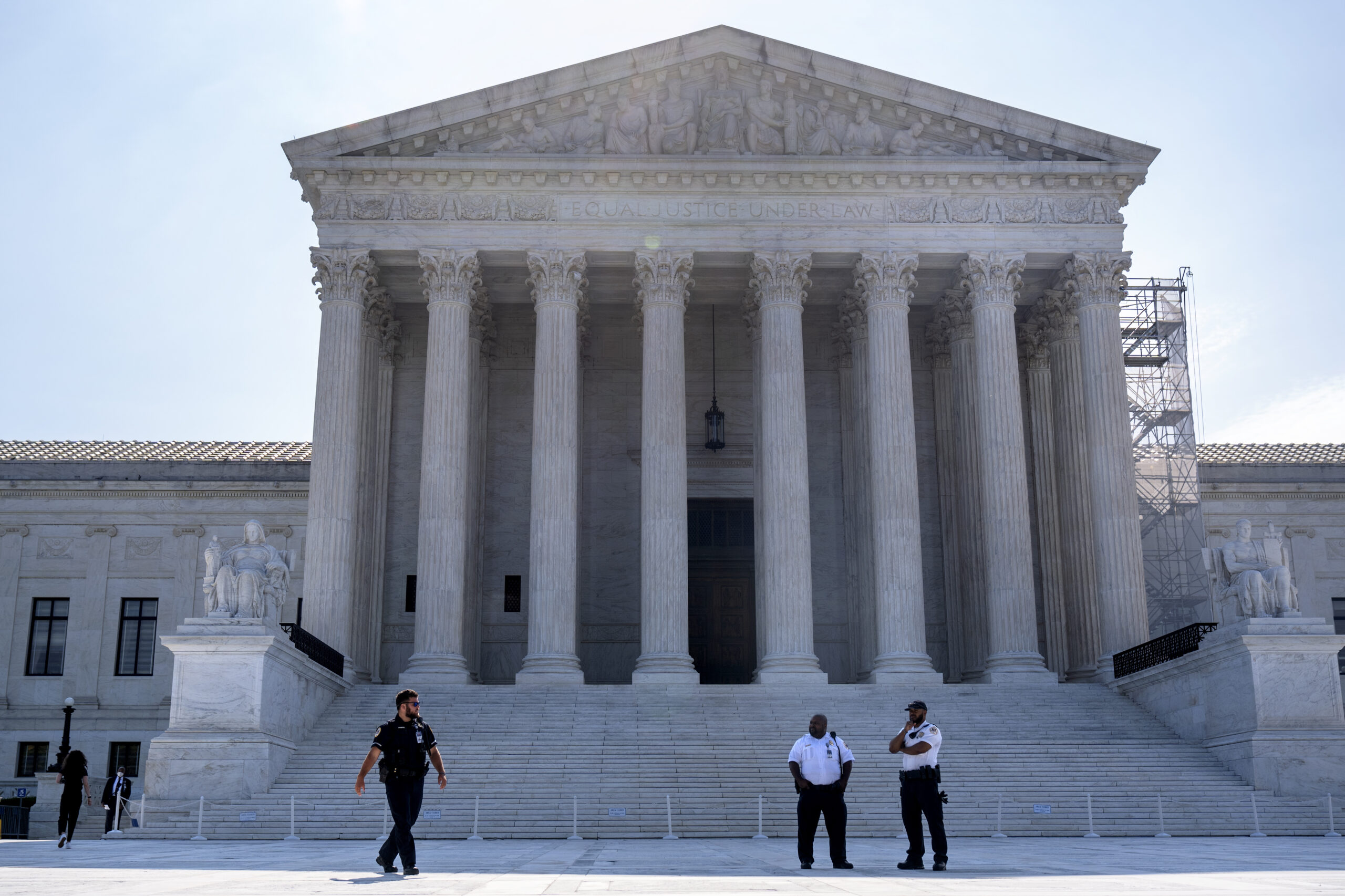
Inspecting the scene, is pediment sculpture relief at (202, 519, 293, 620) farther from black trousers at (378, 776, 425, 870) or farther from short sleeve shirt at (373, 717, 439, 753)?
black trousers at (378, 776, 425, 870)

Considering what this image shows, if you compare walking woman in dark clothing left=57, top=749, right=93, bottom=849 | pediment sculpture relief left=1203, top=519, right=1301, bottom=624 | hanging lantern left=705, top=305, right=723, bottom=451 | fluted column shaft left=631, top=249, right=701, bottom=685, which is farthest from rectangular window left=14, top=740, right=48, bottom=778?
pediment sculpture relief left=1203, top=519, right=1301, bottom=624

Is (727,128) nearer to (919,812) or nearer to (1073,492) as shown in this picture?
(1073,492)

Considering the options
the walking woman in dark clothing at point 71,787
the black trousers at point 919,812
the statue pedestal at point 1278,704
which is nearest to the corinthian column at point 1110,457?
the statue pedestal at point 1278,704

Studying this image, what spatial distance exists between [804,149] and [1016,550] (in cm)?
1312

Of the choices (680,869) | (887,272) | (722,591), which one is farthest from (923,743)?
(722,591)

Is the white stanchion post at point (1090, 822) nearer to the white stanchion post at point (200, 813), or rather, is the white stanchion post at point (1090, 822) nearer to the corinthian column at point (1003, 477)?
the corinthian column at point (1003, 477)

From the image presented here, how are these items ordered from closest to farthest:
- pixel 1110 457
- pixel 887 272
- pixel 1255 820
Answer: pixel 1255 820 → pixel 1110 457 → pixel 887 272

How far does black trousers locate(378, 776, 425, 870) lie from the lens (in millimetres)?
14117

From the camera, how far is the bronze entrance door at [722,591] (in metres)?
43.7

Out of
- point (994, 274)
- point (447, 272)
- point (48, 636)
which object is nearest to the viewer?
point (447, 272)

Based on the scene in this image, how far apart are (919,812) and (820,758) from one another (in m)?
1.31

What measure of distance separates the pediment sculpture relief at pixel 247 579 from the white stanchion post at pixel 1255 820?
20.3m

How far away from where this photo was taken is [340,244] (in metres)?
38.4

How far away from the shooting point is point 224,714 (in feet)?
92.3
